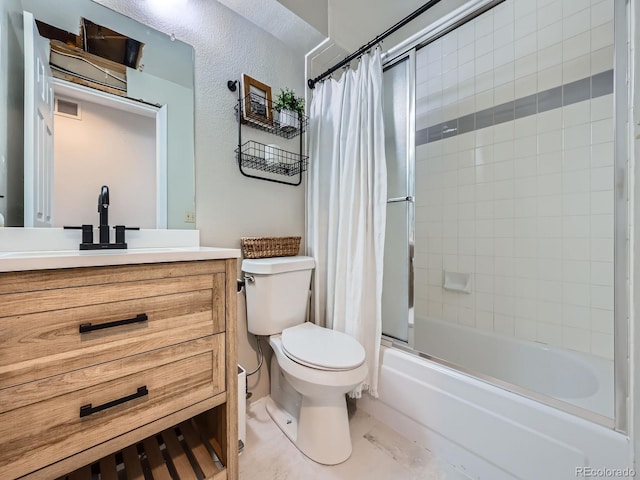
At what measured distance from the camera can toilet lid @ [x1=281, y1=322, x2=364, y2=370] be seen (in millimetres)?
1071

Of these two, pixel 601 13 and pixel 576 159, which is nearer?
pixel 601 13

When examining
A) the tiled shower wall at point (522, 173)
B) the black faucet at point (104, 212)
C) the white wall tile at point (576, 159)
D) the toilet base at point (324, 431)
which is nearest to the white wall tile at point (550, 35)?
the tiled shower wall at point (522, 173)

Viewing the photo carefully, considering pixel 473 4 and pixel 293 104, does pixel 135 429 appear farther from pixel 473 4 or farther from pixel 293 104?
pixel 473 4

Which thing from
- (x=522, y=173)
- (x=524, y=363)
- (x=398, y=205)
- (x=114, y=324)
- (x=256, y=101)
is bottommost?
(x=524, y=363)

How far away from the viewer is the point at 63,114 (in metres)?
1.00

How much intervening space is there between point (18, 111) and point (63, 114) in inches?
4.6

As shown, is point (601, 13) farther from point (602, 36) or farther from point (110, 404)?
point (110, 404)

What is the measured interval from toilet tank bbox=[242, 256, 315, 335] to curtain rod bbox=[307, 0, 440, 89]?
1.17m

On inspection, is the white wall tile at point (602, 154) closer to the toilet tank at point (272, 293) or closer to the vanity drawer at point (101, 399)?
the toilet tank at point (272, 293)

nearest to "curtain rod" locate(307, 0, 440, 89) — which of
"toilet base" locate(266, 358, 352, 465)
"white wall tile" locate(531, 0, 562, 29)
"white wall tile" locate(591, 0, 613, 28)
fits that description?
Answer: "white wall tile" locate(531, 0, 562, 29)

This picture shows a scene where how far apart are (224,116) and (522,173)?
5.93 feet

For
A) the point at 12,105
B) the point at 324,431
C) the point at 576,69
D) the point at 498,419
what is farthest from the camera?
the point at 576,69

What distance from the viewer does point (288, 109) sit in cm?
153

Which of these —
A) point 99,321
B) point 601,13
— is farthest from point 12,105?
point 601,13
